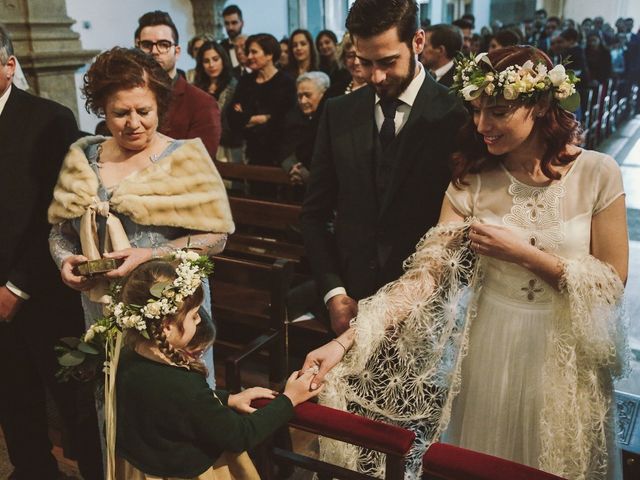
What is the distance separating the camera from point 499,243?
175 centimetres

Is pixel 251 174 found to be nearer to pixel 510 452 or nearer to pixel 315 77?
pixel 315 77

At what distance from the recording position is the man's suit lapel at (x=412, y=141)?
1981 mm

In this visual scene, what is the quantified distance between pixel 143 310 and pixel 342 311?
679mm

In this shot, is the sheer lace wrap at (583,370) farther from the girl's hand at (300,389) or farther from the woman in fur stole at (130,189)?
the woman in fur stole at (130,189)

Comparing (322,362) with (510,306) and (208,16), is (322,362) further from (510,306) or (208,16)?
(208,16)

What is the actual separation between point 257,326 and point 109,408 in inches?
60.7

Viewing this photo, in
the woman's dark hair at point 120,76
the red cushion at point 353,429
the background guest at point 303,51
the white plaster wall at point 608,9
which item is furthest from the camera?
the white plaster wall at point 608,9

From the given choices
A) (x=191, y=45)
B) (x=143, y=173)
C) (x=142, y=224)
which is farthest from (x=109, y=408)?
(x=191, y=45)

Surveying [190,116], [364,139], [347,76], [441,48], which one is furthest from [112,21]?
[364,139]

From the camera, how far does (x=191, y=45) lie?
696 centimetres

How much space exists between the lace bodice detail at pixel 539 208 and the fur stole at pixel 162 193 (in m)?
0.83

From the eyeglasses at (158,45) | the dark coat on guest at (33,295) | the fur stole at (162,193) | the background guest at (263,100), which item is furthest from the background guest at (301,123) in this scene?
the fur stole at (162,193)

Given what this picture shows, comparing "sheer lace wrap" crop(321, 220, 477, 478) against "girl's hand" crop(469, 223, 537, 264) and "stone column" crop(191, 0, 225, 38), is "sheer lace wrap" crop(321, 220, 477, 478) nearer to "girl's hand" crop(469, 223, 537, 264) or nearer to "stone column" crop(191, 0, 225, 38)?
"girl's hand" crop(469, 223, 537, 264)

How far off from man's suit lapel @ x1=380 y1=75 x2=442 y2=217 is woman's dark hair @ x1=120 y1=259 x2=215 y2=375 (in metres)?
0.70
